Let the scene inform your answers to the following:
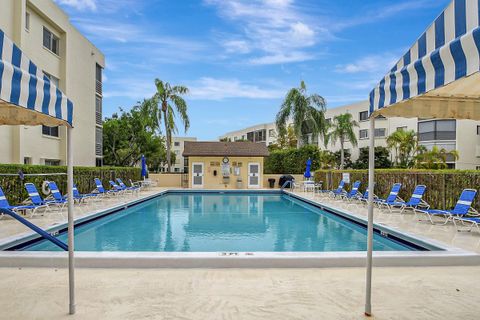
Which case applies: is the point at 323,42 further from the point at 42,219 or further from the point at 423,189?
the point at 42,219

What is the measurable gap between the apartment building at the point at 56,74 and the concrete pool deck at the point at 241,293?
12.6 metres

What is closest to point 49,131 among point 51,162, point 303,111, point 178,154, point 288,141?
point 51,162

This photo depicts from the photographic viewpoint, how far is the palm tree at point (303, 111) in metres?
31.1

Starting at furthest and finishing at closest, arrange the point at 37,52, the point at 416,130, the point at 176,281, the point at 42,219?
the point at 416,130
the point at 37,52
the point at 42,219
the point at 176,281

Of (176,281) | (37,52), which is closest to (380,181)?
(176,281)

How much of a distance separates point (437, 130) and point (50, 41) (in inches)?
1200

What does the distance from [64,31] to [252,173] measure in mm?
14897

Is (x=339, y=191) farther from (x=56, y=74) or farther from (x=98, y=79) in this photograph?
(x=98, y=79)

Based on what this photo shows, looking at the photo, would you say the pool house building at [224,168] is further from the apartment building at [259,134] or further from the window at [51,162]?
the apartment building at [259,134]

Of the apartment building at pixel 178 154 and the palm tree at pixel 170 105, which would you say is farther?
the apartment building at pixel 178 154

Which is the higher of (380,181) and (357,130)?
(357,130)

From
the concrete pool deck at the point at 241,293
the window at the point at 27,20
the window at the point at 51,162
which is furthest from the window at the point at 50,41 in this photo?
the concrete pool deck at the point at 241,293

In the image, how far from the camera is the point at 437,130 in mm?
32250

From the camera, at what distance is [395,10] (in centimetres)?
1630
